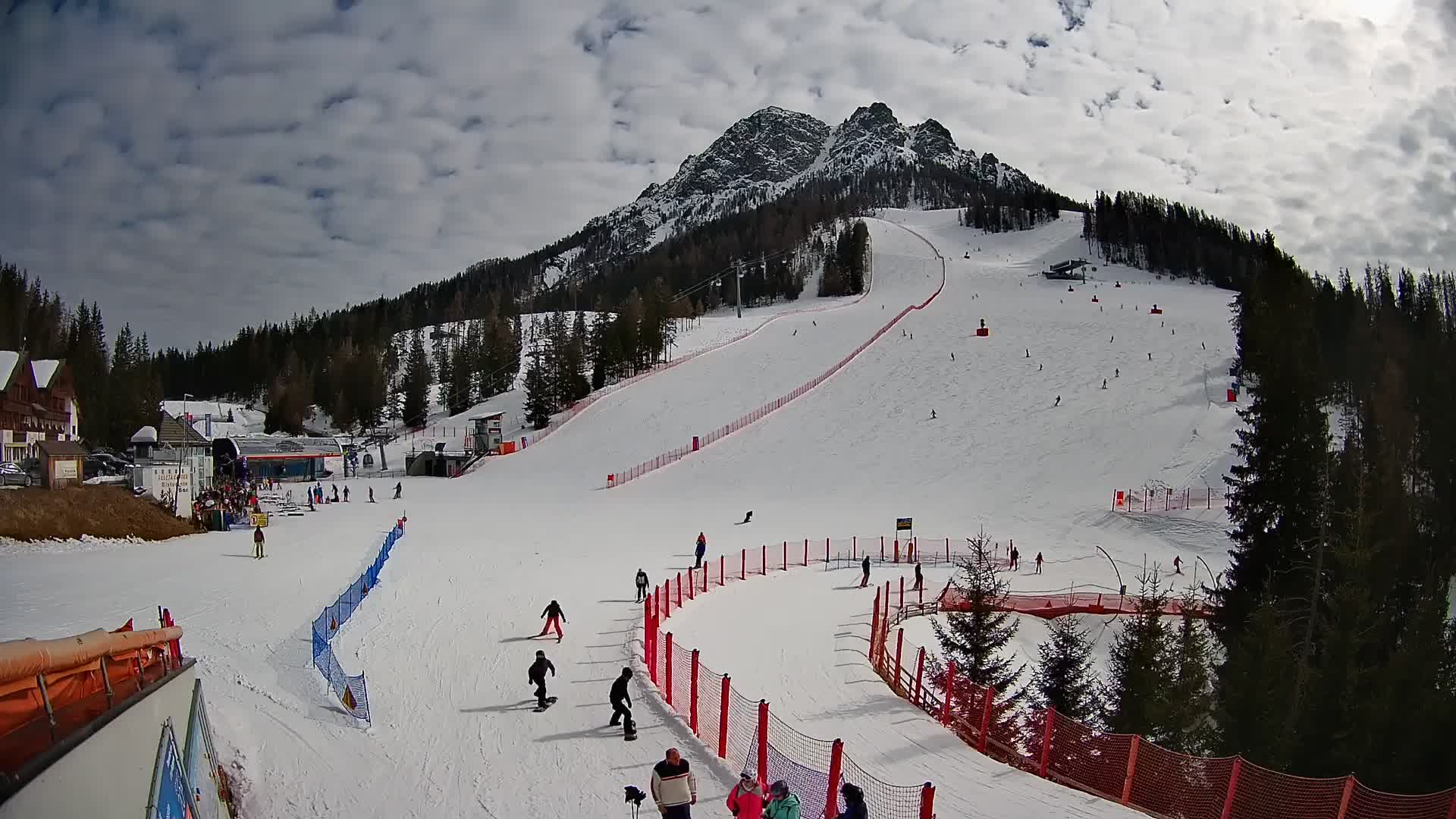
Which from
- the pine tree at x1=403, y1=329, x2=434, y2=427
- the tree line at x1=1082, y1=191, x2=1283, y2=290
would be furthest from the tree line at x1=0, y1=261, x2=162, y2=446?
the tree line at x1=1082, y1=191, x2=1283, y2=290

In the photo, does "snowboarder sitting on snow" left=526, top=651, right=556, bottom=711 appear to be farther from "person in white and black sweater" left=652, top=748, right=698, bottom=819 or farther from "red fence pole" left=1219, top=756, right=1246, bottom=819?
"red fence pole" left=1219, top=756, right=1246, bottom=819

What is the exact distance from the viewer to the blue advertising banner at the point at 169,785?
527 cm

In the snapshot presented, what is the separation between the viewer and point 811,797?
9211mm

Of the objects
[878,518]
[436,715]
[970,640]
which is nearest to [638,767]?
[436,715]

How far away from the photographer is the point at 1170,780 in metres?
9.73

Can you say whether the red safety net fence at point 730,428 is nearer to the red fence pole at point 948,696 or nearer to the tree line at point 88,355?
the tree line at point 88,355

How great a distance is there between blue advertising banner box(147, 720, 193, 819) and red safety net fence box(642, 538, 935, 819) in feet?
18.4

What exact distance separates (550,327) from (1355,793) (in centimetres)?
12095

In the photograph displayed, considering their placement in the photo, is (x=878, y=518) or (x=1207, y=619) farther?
(x=878, y=518)

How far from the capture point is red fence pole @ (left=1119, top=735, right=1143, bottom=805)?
32.1 feet

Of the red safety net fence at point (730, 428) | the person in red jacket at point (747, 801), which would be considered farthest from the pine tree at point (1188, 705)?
the red safety net fence at point (730, 428)

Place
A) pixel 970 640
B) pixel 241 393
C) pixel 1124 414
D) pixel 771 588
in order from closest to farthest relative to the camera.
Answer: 1. pixel 970 640
2. pixel 771 588
3. pixel 1124 414
4. pixel 241 393

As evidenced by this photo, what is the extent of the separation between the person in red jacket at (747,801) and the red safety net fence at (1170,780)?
502cm

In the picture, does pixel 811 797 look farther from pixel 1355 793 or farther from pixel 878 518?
pixel 878 518
